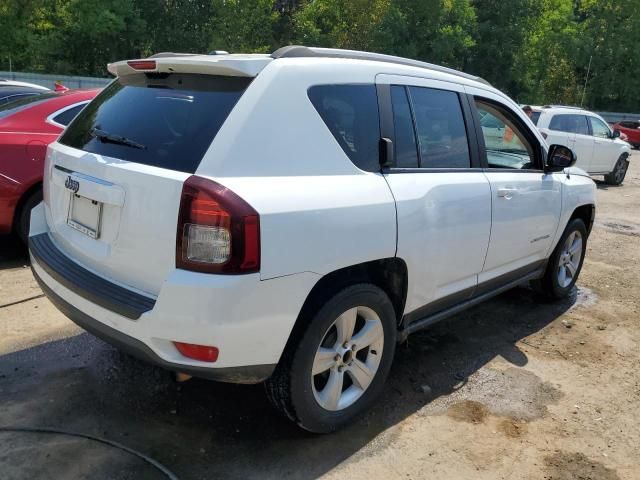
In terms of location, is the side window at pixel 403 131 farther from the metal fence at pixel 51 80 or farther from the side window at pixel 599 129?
the metal fence at pixel 51 80

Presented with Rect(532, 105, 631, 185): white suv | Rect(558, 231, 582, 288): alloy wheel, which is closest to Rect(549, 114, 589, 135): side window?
Rect(532, 105, 631, 185): white suv

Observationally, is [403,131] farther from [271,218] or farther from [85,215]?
[85,215]

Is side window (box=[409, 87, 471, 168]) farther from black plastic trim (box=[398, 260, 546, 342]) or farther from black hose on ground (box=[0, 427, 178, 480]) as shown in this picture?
black hose on ground (box=[0, 427, 178, 480])

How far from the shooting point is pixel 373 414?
3291 millimetres

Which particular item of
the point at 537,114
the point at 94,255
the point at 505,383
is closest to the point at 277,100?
the point at 94,255

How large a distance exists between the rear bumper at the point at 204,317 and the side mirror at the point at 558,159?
106 inches

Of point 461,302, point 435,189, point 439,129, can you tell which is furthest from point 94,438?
point 439,129

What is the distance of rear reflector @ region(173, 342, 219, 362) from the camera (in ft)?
7.94

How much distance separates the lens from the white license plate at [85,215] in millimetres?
2719

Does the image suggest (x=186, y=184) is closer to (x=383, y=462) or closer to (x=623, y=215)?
(x=383, y=462)

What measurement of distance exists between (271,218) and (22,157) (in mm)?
3621

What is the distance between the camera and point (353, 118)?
2.96 m

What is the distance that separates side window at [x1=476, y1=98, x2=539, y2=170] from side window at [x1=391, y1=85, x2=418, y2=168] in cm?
94

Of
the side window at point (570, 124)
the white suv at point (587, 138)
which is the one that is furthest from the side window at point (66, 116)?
the side window at point (570, 124)
